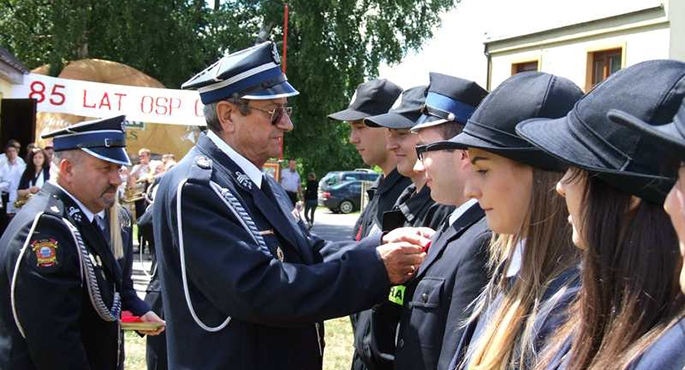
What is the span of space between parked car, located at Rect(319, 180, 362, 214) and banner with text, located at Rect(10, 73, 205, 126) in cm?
1644

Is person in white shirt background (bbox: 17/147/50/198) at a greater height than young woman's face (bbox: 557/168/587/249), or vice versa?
young woman's face (bbox: 557/168/587/249)

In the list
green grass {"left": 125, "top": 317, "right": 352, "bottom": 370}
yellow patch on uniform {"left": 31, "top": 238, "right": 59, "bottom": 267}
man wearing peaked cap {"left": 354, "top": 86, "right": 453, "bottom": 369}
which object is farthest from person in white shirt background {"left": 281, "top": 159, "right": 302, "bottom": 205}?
yellow patch on uniform {"left": 31, "top": 238, "right": 59, "bottom": 267}

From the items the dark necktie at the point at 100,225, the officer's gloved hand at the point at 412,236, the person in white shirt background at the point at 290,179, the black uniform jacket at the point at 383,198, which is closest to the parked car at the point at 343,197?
the person in white shirt background at the point at 290,179

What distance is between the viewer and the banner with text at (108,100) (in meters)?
13.0

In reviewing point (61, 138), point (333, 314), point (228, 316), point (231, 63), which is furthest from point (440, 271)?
point (61, 138)

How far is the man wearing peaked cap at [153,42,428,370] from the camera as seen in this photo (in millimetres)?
2447

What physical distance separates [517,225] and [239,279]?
90 centimetres

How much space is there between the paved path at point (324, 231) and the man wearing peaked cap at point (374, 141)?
5.72 meters

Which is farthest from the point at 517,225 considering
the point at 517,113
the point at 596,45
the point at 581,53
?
the point at 581,53

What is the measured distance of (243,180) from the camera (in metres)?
2.69

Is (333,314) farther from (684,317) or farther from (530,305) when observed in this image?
(684,317)

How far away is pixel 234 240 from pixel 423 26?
20.7m

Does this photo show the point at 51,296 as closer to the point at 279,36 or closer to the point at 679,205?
the point at 679,205

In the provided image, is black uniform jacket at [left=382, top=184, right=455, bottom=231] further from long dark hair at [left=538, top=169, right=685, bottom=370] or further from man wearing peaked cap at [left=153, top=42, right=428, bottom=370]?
long dark hair at [left=538, top=169, right=685, bottom=370]
